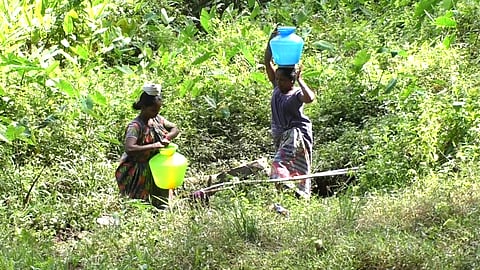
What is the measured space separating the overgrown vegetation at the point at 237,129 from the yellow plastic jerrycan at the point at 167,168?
145mm

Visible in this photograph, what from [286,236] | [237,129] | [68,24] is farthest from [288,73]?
[68,24]

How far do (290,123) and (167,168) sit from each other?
34.5 inches

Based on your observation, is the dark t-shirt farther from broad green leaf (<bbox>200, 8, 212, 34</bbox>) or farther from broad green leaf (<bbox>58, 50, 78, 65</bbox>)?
broad green leaf (<bbox>200, 8, 212, 34</bbox>)

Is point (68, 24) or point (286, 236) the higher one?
point (68, 24)

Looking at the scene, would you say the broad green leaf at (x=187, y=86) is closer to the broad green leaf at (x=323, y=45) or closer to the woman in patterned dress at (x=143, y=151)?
the broad green leaf at (x=323, y=45)

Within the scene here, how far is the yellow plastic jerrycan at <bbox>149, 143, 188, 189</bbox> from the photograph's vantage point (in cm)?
459

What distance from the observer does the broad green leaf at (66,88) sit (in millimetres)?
5922

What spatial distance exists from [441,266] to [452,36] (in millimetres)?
3475

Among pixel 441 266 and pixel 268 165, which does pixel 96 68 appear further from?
pixel 441 266

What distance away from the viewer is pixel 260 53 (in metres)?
7.11

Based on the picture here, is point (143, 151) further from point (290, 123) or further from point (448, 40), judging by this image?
point (448, 40)

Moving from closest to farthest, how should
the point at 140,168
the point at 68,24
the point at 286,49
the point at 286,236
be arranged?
1. the point at 286,236
2. the point at 140,168
3. the point at 286,49
4. the point at 68,24

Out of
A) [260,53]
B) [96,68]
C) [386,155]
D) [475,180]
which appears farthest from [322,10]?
[475,180]

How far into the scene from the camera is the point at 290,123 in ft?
16.2
